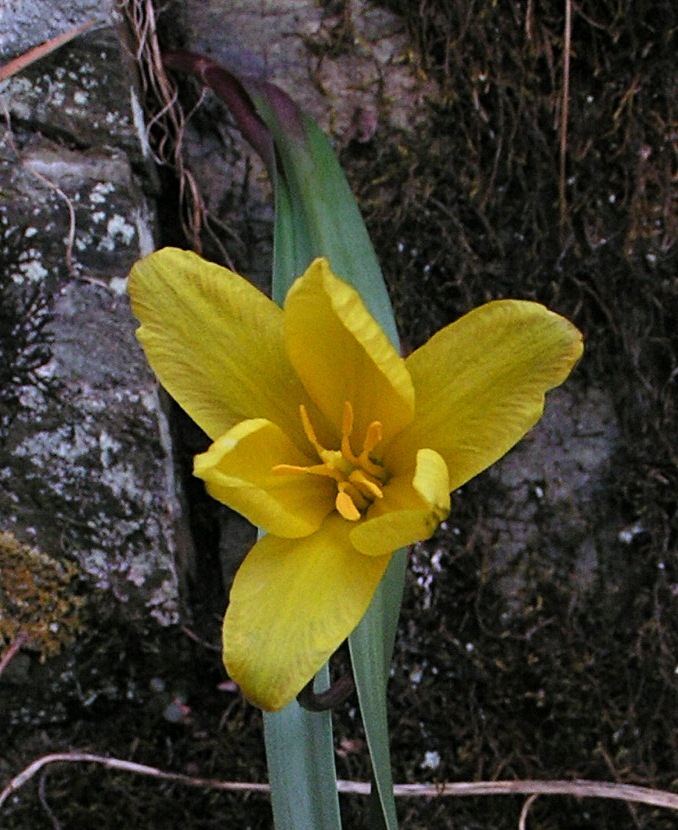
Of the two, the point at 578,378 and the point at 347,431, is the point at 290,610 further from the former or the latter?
the point at 578,378

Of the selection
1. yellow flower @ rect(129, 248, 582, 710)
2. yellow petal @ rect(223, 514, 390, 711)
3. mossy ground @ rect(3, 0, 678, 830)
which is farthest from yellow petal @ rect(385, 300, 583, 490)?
mossy ground @ rect(3, 0, 678, 830)

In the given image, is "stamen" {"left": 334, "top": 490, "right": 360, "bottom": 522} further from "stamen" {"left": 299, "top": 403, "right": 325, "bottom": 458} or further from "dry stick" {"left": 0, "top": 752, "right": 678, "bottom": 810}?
"dry stick" {"left": 0, "top": 752, "right": 678, "bottom": 810}

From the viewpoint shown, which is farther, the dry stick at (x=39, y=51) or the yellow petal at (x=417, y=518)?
the dry stick at (x=39, y=51)

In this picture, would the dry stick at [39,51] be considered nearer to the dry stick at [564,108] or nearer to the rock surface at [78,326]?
the rock surface at [78,326]

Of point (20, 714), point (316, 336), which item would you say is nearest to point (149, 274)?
point (316, 336)

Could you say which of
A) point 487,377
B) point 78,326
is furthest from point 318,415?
point 78,326

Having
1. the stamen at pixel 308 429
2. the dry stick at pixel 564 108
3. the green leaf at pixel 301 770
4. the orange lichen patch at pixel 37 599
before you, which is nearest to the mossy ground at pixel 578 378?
the dry stick at pixel 564 108
